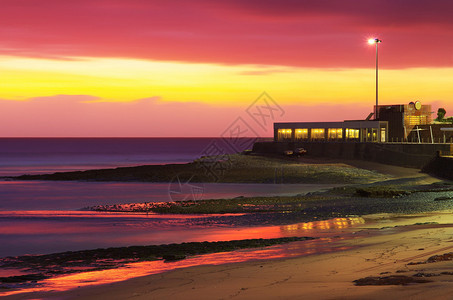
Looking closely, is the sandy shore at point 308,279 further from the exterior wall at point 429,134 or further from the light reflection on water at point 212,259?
the exterior wall at point 429,134

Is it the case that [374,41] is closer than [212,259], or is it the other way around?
[212,259]

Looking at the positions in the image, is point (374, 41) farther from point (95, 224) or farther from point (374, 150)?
point (95, 224)

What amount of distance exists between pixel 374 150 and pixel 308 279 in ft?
228

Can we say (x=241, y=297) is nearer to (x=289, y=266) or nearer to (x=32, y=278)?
(x=289, y=266)

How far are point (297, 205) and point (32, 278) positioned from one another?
21313mm

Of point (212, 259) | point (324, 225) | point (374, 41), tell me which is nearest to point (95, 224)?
point (324, 225)

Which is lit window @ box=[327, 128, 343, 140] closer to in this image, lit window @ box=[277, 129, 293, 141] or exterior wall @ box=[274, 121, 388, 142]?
exterior wall @ box=[274, 121, 388, 142]

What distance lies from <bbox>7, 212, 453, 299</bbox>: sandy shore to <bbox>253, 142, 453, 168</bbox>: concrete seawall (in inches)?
1992

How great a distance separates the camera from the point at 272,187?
53.9 meters

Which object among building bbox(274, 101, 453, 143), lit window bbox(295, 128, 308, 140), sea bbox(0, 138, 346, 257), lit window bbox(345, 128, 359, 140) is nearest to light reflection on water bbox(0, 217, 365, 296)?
sea bbox(0, 138, 346, 257)

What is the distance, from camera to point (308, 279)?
12578 mm

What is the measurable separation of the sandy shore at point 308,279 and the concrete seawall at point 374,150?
50.6 metres

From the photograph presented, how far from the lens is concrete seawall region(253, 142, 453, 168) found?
68.8 metres

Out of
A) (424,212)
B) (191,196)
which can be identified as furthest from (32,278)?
(191,196)
